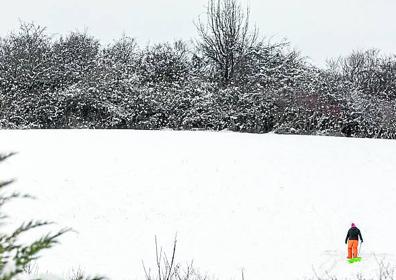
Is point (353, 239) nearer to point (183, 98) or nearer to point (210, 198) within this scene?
point (210, 198)

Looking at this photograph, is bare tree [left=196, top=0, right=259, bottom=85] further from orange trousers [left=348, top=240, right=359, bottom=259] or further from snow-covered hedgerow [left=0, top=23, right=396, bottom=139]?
orange trousers [left=348, top=240, right=359, bottom=259]

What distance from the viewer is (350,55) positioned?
45562 mm

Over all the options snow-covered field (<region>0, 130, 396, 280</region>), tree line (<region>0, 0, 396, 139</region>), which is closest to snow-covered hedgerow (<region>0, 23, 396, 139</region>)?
tree line (<region>0, 0, 396, 139</region>)

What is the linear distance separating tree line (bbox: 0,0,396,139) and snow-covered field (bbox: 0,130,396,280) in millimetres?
4007

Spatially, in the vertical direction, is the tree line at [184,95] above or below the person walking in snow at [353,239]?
above

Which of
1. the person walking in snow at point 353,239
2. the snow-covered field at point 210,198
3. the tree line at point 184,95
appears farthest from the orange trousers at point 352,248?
the tree line at point 184,95

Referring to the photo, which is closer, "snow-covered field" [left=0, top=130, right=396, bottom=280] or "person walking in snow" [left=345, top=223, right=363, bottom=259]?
"person walking in snow" [left=345, top=223, right=363, bottom=259]

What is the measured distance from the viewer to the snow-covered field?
1288cm

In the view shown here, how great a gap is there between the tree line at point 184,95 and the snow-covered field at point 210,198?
13.1 feet

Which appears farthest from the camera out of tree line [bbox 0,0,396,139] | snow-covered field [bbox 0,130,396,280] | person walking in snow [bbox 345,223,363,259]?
tree line [bbox 0,0,396,139]

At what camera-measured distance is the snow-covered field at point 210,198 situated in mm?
12883

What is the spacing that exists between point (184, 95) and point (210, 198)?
1055 centimetres

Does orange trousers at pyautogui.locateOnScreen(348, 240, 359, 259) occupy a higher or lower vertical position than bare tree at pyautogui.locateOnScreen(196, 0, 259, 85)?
lower

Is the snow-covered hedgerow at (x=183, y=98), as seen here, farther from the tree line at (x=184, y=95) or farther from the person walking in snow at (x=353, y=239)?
the person walking in snow at (x=353, y=239)
